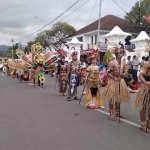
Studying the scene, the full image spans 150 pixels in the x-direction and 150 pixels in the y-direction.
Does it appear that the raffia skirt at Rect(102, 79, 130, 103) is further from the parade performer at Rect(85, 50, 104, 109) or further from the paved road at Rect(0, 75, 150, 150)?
the parade performer at Rect(85, 50, 104, 109)

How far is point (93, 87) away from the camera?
8797 mm

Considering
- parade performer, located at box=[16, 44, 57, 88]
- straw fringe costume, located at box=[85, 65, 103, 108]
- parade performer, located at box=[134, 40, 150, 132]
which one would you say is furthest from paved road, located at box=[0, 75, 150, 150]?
parade performer, located at box=[16, 44, 57, 88]

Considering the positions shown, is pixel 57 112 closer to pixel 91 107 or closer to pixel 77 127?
pixel 91 107

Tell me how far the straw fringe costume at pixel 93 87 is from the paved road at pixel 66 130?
1.18 ft

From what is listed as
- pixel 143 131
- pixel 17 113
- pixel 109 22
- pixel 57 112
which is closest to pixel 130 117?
pixel 143 131

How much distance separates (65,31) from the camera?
50688 millimetres

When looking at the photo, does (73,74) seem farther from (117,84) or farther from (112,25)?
(112,25)

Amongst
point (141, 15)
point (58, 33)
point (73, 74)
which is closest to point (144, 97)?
point (73, 74)

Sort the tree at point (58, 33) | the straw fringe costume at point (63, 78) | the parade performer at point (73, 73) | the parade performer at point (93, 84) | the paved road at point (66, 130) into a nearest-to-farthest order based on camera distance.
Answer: the paved road at point (66, 130)
the parade performer at point (93, 84)
the parade performer at point (73, 73)
the straw fringe costume at point (63, 78)
the tree at point (58, 33)

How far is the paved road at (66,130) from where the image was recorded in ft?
17.2

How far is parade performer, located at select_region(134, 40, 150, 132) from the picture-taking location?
595cm

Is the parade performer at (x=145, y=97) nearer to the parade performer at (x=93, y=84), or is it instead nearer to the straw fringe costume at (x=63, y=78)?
the parade performer at (x=93, y=84)

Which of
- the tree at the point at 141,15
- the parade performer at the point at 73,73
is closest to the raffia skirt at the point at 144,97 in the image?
the parade performer at the point at 73,73

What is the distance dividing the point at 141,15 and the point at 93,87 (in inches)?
1070
